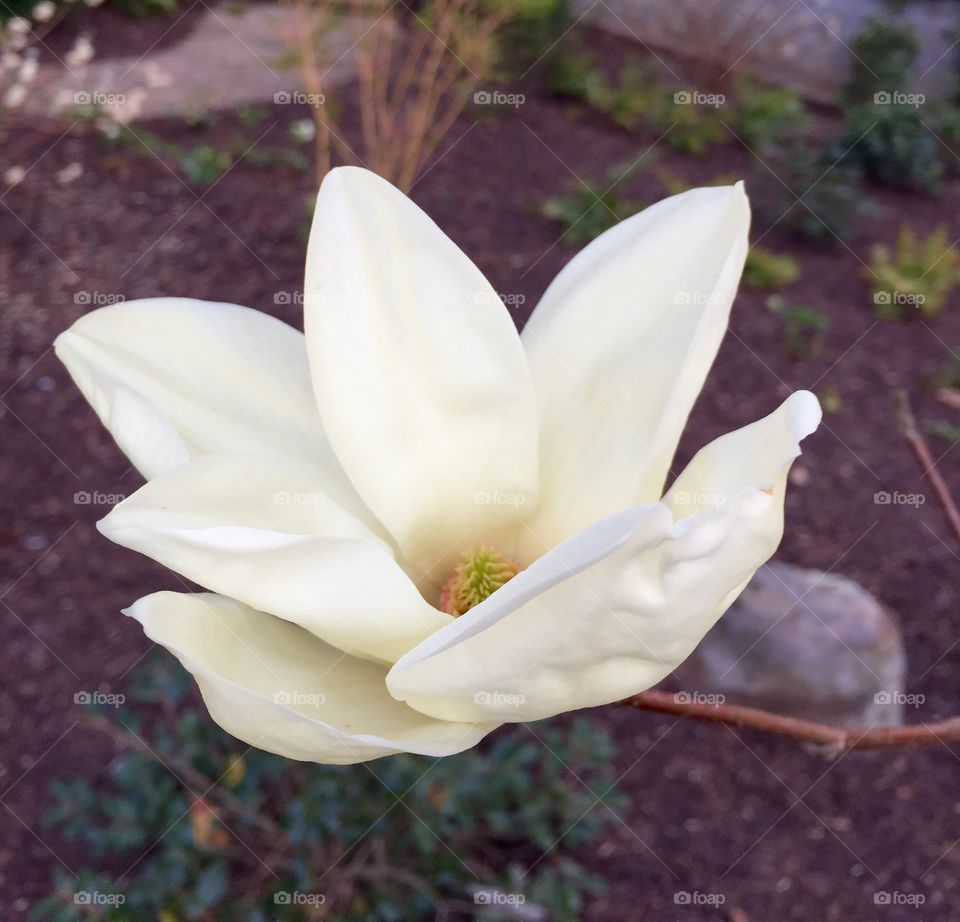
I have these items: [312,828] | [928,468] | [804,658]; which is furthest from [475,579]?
[804,658]

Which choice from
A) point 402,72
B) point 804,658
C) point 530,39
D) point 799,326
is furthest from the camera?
point 530,39

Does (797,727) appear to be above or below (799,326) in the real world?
above

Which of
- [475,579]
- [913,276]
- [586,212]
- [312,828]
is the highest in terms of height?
[475,579]

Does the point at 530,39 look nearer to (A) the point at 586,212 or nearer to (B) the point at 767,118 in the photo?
(B) the point at 767,118

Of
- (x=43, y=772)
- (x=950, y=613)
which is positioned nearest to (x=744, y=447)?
(x=43, y=772)

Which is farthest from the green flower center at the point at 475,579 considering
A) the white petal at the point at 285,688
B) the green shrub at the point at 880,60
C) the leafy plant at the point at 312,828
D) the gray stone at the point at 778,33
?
the green shrub at the point at 880,60

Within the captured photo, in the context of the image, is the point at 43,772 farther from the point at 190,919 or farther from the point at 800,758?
the point at 800,758

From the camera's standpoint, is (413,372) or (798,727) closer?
(798,727)

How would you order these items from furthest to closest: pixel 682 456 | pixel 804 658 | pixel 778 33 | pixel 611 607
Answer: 1. pixel 778 33
2. pixel 682 456
3. pixel 804 658
4. pixel 611 607
